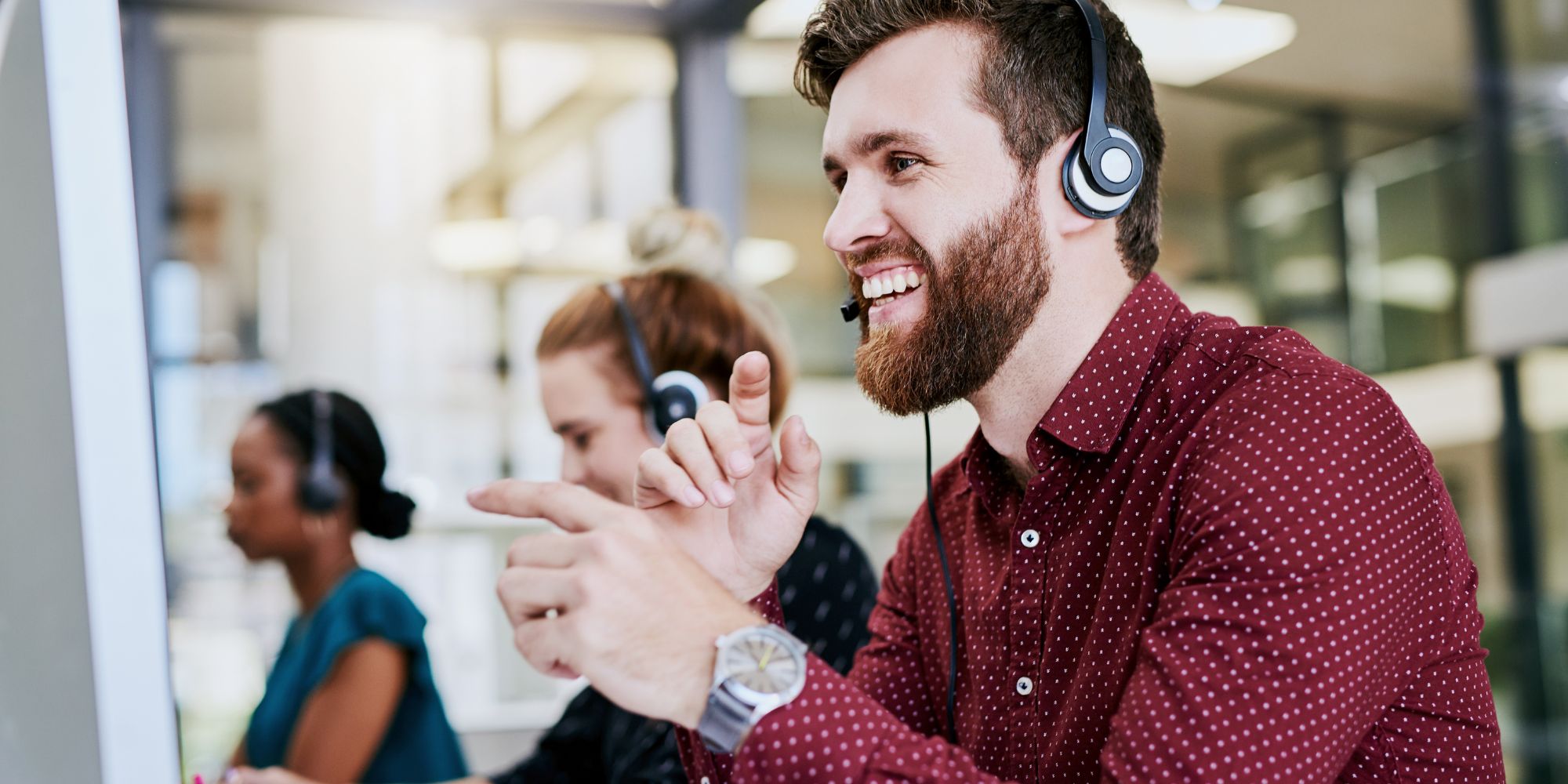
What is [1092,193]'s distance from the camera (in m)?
1.05

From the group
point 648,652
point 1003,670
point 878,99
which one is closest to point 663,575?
point 648,652

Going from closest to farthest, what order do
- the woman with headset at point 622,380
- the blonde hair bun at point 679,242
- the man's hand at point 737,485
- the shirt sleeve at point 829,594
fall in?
the man's hand at point 737,485, the shirt sleeve at point 829,594, the woman with headset at point 622,380, the blonde hair bun at point 679,242

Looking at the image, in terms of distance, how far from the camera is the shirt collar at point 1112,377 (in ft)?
3.18

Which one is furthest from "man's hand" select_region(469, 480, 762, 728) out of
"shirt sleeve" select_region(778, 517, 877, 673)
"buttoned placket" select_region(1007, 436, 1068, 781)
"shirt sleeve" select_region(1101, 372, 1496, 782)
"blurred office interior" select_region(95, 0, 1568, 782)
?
"blurred office interior" select_region(95, 0, 1568, 782)

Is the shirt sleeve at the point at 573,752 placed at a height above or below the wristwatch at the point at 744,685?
below

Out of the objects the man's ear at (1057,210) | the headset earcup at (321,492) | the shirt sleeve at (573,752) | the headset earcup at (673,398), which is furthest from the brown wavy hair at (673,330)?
the headset earcup at (321,492)

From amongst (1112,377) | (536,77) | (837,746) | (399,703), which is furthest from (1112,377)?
(536,77)

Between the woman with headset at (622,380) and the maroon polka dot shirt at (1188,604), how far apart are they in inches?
19.9

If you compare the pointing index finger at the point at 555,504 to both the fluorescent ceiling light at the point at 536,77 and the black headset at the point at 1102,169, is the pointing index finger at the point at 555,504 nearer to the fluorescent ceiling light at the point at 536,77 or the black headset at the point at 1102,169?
the black headset at the point at 1102,169

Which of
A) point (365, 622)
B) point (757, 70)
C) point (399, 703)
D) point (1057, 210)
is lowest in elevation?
point (399, 703)

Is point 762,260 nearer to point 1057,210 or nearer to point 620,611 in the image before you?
point 1057,210

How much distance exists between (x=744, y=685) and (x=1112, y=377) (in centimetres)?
46

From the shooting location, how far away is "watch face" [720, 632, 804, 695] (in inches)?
26.5

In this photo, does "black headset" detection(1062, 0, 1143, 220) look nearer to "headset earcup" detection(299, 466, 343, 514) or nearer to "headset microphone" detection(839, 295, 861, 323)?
"headset microphone" detection(839, 295, 861, 323)
